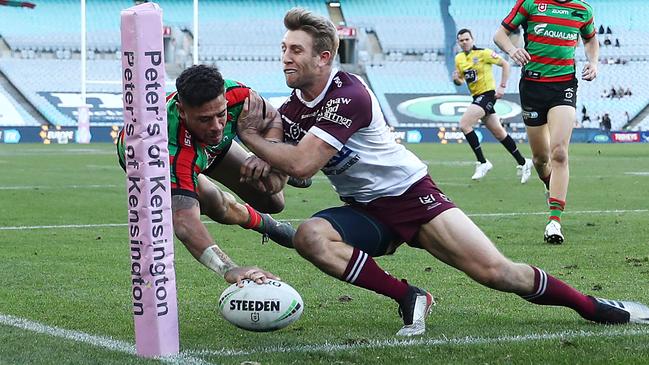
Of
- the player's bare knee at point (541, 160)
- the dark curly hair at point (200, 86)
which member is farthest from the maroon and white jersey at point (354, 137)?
the player's bare knee at point (541, 160)

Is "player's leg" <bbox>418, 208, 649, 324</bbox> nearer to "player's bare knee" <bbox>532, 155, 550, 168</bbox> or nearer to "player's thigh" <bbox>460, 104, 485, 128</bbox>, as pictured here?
"player's bare knee" <bbox>532, 155, 550, 168</bbox>

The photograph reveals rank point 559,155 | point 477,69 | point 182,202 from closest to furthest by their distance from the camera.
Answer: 1. point 182,202
2. point 559,155
3. point 477,69

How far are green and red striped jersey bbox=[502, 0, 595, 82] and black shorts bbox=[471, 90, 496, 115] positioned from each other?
7626mm

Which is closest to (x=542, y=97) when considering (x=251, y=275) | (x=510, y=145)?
(x=251, y=275)

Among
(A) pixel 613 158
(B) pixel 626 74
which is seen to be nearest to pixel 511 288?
(A) pixel 613 158

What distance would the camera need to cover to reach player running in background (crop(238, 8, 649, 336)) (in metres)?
5.09

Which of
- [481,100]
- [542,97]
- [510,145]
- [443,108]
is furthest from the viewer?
[443,108]

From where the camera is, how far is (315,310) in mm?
5777

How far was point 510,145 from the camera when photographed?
16609mm

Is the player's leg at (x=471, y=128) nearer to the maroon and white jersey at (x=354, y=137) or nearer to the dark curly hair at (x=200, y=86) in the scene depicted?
the maroon and white jersey at (x=354, y=137)

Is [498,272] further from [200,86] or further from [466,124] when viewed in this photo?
[466,124]

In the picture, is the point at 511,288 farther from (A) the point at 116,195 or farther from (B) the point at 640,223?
(A) the point at 116,195

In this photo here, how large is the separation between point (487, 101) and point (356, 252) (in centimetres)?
1243

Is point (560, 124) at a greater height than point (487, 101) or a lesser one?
greater
